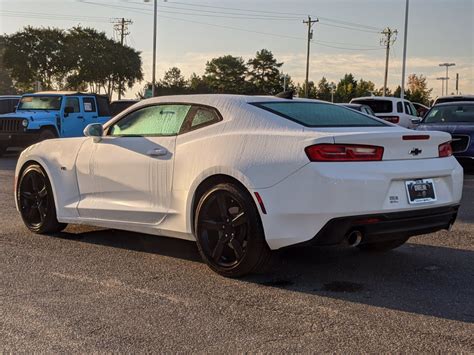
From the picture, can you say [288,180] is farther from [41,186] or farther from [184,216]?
[41,186]

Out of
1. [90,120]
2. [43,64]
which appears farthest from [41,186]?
[43,64]

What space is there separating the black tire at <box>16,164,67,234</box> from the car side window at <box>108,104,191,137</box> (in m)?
1.01

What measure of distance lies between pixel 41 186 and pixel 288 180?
3141 mm

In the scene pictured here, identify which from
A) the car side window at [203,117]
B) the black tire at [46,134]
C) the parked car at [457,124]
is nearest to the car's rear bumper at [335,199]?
the car side window at [203,117]

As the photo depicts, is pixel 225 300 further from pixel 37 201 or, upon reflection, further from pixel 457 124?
pixel 457 124

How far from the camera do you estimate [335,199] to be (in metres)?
4.19

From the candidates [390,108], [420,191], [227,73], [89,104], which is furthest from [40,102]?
[227,73]

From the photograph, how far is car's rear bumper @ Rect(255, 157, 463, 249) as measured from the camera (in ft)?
13.8

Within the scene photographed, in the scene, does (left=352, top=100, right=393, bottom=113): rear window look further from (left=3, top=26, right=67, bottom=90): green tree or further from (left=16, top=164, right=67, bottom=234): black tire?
(left=3, top=26, right=67, bottom=90): green tree

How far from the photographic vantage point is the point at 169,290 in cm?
441

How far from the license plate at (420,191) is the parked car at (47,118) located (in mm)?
13380

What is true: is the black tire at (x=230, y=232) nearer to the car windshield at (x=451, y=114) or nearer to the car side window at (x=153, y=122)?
the car side window at (x=153, y=122)

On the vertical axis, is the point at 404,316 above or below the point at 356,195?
below

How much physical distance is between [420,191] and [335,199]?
79 cm
